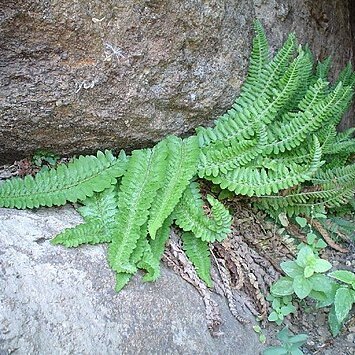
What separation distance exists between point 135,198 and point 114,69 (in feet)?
2.58

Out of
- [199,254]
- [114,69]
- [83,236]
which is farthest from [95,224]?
[114,69]

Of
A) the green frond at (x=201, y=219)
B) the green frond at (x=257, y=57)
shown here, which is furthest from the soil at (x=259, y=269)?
the green frond at (x=257, y=57)

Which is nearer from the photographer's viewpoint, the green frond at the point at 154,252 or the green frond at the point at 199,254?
the green frond at the point at 154,252

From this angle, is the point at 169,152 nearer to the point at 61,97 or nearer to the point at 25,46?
the point at 61,97

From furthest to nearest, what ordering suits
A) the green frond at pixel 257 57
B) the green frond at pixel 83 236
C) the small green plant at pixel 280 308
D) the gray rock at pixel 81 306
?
the green frond at pixel 257 57
the small green plant at pixel 280 308
the green frond at pixel 83 236
the gray rock at pixel 81 306

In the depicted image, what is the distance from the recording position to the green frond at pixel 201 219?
3054 mm

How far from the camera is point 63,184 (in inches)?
122

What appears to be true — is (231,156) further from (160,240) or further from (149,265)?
(149,265)

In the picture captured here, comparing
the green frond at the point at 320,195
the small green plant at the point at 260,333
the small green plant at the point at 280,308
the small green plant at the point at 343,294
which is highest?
the green frond at the point at 320,195

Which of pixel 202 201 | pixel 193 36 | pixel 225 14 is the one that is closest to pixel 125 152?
pixel 202 201

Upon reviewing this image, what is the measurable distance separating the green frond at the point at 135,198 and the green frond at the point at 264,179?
1.33 feet

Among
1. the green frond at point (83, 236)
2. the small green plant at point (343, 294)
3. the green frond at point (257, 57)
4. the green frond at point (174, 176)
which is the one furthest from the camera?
the green frond at point (257, 57)

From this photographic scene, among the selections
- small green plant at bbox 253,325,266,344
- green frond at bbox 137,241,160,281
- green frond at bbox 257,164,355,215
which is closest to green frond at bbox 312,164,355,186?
green frond at bbox 257,164,355,215

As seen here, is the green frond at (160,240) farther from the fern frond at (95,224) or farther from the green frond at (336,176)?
the green frond at (336,176)
